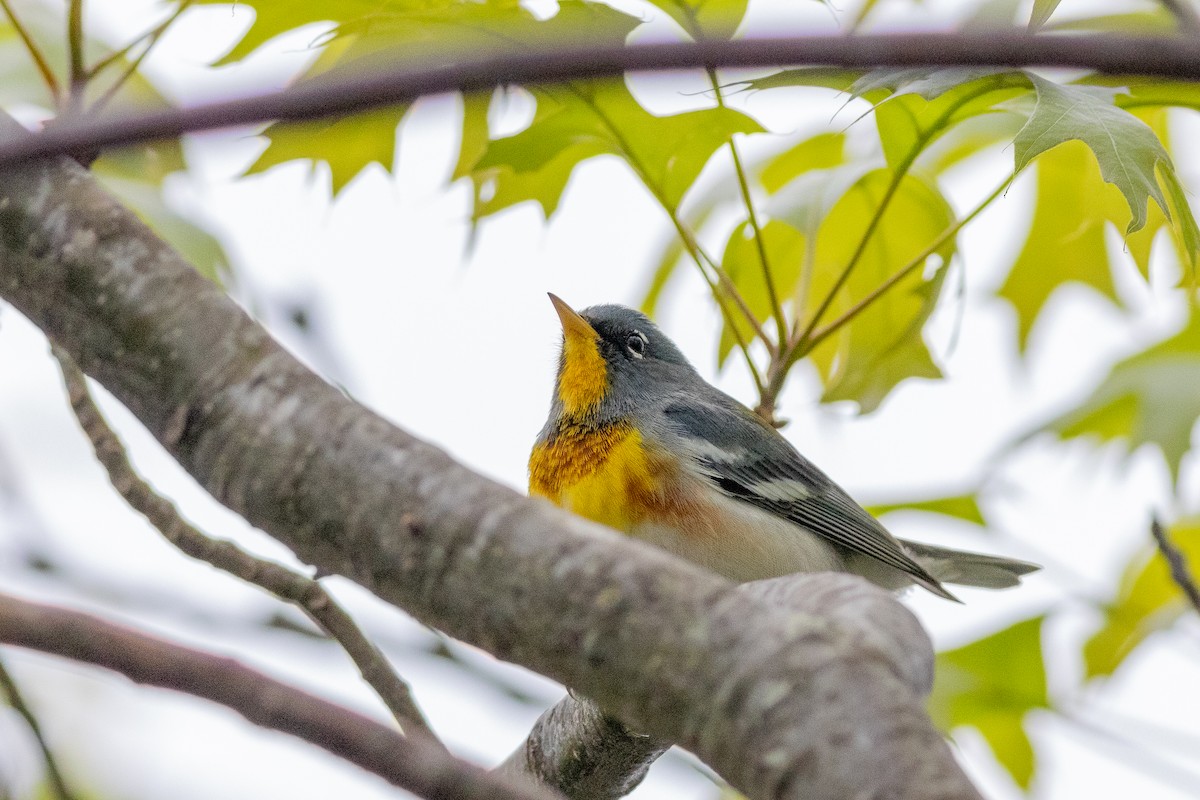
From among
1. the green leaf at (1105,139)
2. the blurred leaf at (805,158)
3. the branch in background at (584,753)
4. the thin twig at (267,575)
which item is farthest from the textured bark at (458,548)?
the blurred leaf at (805,158)

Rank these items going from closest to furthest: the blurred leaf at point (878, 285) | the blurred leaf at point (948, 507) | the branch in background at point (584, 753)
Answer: the branch in background at point (584, 753)
the blurred leaf at point (878, 285)
the blurred leaf at point (948, 507)

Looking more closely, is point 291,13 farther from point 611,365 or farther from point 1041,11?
→ point 611,365

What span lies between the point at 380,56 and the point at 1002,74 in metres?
1.57

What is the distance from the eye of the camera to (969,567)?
16.1 ft

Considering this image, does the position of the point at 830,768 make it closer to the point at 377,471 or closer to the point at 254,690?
the point at 254,690

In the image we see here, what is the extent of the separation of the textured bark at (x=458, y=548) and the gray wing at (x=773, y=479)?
2.76 meters

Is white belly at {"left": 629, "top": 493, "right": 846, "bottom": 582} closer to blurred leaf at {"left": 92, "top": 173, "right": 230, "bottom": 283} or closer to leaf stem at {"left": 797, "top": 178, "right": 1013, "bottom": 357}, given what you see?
leaf stem at {"left": 797, "top": 178, "right": 1013, "bottom": 357}

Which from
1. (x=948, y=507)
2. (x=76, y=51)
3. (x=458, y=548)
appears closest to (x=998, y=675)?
(x=948, y=507)

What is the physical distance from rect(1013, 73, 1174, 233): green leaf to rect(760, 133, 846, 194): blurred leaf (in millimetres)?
1422

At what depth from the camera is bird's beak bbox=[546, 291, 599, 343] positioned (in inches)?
198

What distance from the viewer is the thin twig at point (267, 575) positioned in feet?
8.32

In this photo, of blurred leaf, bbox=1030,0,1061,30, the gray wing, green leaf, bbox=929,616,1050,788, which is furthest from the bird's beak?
blurred leaf, bbox=1030,0,1061,30

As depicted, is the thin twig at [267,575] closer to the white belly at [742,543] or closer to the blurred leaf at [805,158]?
the white belly at [742,543]

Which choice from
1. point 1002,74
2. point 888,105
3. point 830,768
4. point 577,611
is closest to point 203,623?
point 577,611
